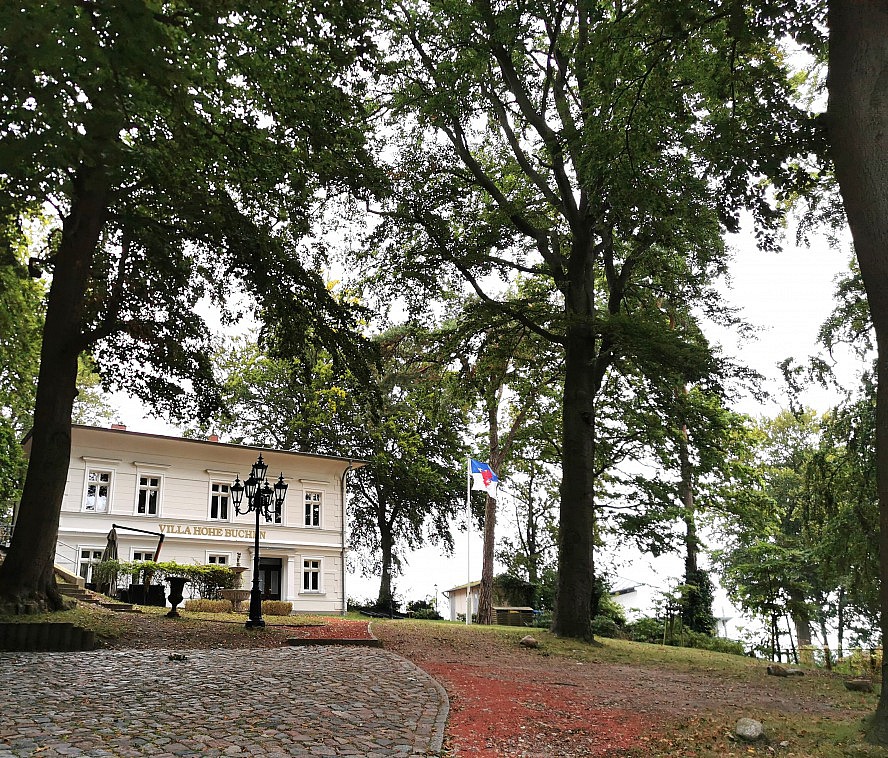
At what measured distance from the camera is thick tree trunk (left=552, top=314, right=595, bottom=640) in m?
16.7

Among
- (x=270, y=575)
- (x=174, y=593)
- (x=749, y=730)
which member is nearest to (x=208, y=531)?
(x=270, y=575)

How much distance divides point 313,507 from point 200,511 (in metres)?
4.75

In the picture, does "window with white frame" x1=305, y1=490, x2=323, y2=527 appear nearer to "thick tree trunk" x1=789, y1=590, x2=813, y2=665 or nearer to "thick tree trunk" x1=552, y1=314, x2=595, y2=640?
"thick tree trunk" x1=552, y1=314, x2=595, y2=640

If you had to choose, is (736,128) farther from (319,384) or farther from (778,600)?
(319,384)

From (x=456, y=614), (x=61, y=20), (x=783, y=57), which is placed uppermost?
(x=783, y=57)

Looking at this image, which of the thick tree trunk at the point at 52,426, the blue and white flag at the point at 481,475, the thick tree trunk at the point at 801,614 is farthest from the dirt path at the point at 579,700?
the blue and white flag at the point at 481,475

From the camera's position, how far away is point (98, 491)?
91.5 feet

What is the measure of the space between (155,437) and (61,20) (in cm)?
2561

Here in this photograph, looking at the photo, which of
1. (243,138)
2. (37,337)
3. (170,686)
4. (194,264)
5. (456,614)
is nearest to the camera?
(170,686)

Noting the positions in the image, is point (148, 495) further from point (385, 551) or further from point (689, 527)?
point (689, 527)

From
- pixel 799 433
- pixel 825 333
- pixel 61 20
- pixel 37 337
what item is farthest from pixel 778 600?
pixel 799 433

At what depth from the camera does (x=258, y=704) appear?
7461 mm

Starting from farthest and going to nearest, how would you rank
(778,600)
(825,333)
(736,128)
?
(778,600)
(825,333)
(736,128)

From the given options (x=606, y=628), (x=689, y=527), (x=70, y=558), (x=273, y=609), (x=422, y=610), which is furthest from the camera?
(x=422, y=610)
